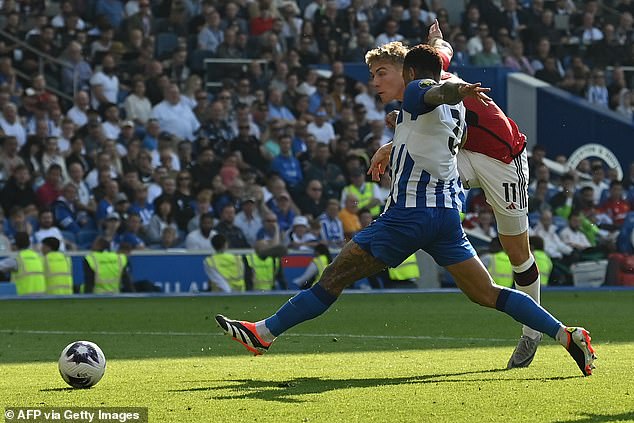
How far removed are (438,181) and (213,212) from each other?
13.0 metres

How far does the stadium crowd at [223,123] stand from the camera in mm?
20641

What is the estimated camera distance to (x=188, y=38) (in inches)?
981

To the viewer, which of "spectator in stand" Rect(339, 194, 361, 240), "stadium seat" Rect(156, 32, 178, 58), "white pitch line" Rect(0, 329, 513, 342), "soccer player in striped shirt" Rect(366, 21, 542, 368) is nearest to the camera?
"soccer player in striped shirt" Rect(366, 21, 542, 368)

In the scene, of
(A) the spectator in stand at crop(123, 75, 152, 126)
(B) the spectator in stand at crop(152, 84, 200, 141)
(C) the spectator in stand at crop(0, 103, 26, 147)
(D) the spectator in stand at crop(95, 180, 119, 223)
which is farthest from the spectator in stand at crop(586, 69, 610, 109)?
(C) the spectator in stand at crop(0, 103, 26, 147)

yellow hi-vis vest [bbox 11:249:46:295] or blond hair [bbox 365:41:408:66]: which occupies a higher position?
blond hair [bbox 365:41:408:66]

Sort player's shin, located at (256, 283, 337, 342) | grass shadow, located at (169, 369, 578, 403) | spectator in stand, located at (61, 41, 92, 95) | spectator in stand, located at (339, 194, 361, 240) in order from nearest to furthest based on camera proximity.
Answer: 1. grass shadow, located at (169, 369, 578, 403)
2. player's shin, located at (256, 283, 337, 342)
3. spectator in stand, located at (339, 194, 361, 240)
4. spectator in stand, located at (61, 41, 92, 95)

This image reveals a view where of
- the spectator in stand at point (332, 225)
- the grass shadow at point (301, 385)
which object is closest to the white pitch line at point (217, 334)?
the grass shadow at point (301, 385)

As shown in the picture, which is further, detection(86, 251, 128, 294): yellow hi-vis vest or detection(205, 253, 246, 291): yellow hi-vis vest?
detection(205, 253, 246, 291): yellow hi-vis vest

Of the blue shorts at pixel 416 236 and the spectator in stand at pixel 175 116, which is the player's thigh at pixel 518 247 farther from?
the spectator in stand at pixel 175 116

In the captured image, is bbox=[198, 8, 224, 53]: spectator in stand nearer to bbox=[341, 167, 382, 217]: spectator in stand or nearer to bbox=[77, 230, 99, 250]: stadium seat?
bbox=[341, 167, 382, 217]: spectator in stand

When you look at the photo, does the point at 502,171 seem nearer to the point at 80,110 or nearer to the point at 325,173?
the point at 325,173

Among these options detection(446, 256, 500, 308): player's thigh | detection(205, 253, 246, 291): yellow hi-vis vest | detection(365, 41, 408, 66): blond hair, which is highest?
detection(365, 41, 408, 66): blond hair

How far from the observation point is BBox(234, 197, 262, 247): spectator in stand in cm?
2095

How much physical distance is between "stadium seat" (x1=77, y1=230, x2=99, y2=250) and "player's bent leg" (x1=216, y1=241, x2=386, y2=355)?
11980 mm
